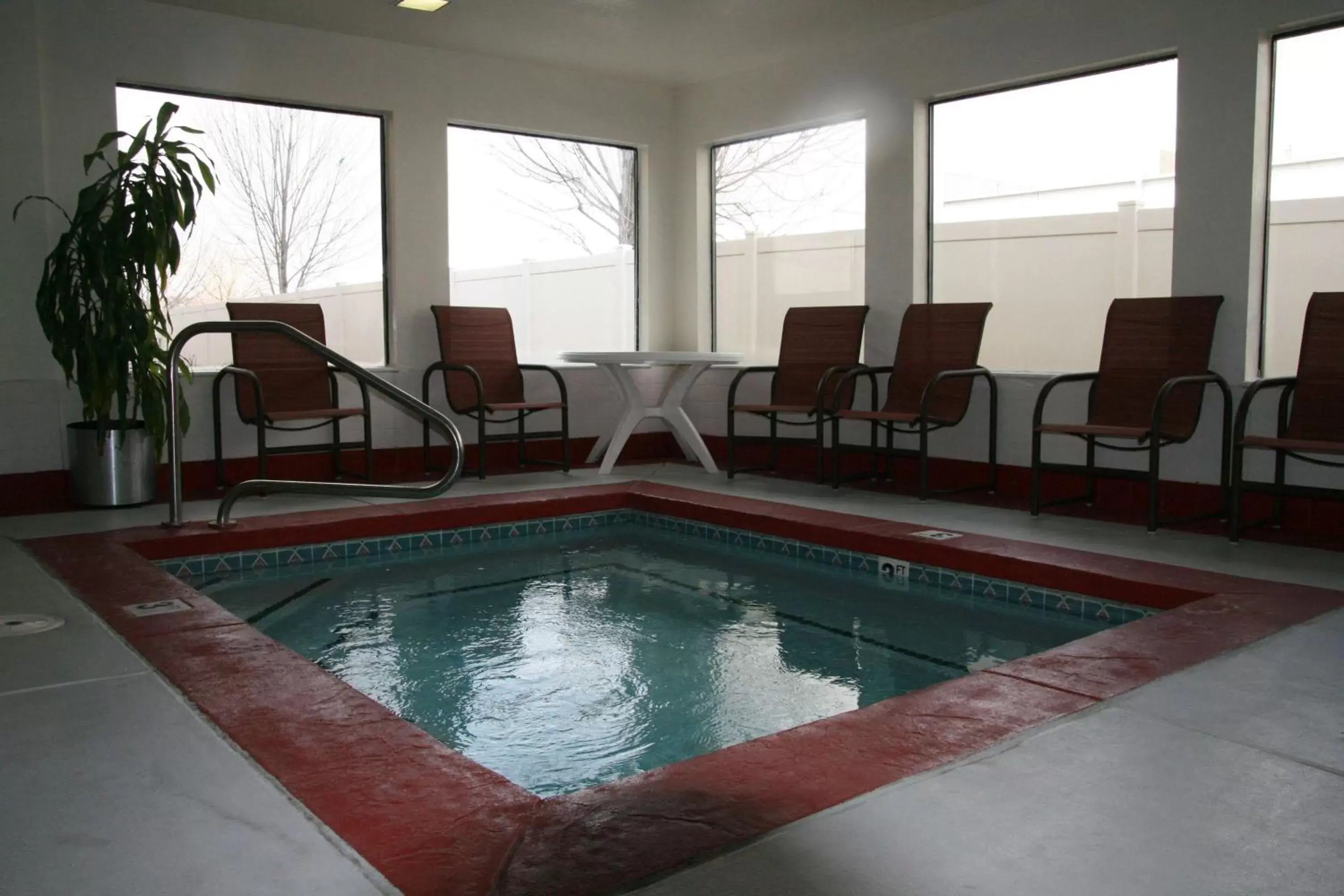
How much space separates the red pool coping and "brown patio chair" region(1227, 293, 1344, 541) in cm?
74

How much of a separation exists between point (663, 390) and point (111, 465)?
9.37 feet

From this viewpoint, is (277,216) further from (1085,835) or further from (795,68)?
(1085,835)

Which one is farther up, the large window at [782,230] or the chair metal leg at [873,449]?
the large window at [782,230]

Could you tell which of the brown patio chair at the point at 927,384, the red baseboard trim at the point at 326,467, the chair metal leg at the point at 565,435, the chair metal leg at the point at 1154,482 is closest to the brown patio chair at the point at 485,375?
the chair metal leg at the point at 565,435

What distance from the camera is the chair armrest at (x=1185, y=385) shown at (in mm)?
4043

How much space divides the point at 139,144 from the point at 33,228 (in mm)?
772

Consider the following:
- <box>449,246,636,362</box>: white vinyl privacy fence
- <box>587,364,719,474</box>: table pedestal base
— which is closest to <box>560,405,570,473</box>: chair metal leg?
<box>587,364,719,474</box>: table pedestal base

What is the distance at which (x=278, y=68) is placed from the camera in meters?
5.66

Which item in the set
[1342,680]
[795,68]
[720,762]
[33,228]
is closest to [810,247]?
[795,68]

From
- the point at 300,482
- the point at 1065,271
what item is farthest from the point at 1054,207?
the point at 300,482

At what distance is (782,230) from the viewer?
268 inches

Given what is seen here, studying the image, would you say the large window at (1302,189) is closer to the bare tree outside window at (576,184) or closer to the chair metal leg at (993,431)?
the chair metal leg at (993,431)

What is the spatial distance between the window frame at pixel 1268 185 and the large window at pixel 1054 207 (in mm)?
382

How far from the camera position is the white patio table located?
566 cm
